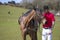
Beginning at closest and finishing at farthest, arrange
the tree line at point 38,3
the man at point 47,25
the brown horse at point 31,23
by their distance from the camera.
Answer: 1. the man at point 47,25
2. the brown horse at point 31,23
3. the tree line at point 38,3

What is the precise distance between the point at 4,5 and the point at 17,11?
42 cm

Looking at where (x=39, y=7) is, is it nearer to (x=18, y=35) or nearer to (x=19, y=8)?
(x=19, y=8)

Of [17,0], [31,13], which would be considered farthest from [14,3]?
[31,13]

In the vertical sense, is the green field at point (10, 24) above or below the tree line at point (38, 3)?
below

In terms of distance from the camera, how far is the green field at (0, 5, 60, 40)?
4.92 m

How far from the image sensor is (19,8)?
197 inches

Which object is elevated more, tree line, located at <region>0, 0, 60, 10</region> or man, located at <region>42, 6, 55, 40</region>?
tree line, located at <region>0, 0, 60, 10</region>

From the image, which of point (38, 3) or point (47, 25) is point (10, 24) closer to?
point (38, 3)

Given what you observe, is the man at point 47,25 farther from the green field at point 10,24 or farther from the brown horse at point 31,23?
the green field at point 10,24

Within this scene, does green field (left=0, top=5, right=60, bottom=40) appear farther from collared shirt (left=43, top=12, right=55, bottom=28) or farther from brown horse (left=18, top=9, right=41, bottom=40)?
collared shirt (left=43, top=12, right=55, bottom=28)

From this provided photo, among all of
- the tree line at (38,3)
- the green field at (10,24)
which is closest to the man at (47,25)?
the tree line at (38,3)

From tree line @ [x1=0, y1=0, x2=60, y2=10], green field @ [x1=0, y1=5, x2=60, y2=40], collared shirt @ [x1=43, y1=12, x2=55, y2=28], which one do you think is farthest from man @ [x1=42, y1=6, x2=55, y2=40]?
green field @ [x1=0, y1=5, x2=60, y2=40]

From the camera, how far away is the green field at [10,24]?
4.92 metres

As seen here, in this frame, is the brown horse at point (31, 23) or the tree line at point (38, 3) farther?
the tree line at point (38, 3)
